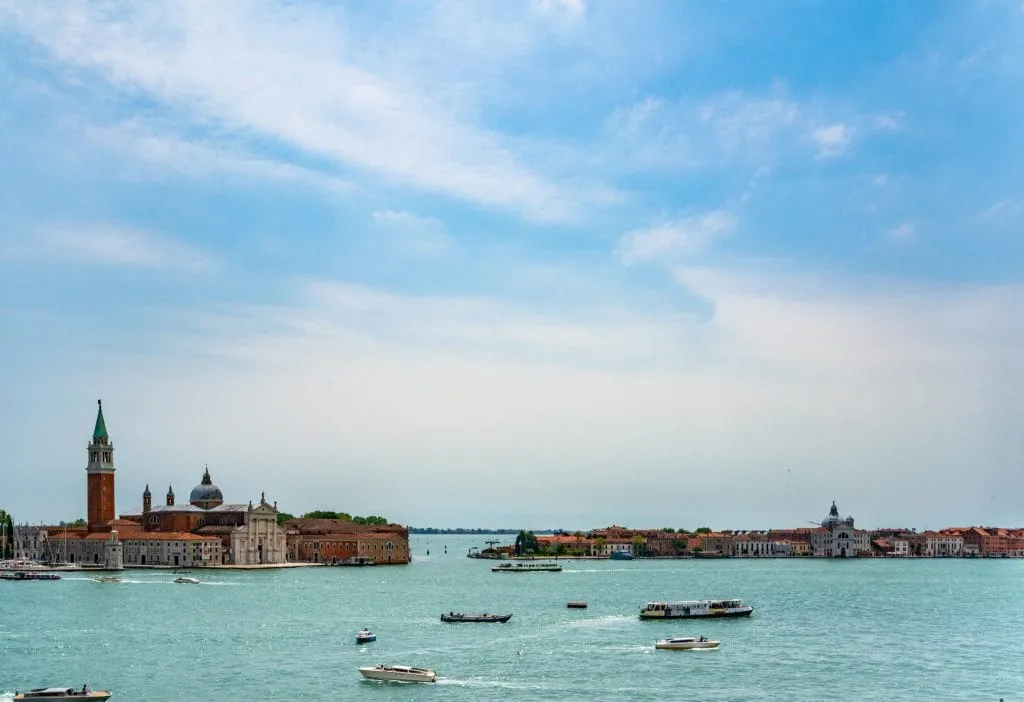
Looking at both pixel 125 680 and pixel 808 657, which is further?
pixel 808 657

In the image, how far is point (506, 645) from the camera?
151 ft

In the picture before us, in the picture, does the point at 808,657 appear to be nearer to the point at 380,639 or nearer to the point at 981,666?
the point at 981,666

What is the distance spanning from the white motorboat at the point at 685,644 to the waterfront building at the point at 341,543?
272 feet

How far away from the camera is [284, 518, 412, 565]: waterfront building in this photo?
12525 centimetres

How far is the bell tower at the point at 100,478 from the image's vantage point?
117 meters

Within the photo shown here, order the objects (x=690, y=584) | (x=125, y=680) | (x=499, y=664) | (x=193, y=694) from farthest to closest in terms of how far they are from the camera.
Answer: (x=690, y=584), (x=499, y=664), (x=125, y=680), (x=193, y=694)

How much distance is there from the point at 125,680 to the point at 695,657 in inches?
712

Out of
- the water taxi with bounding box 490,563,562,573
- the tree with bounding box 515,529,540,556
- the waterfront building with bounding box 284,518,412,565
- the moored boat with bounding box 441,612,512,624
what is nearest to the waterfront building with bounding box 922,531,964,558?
the tree with bounding box 515,529,540,556

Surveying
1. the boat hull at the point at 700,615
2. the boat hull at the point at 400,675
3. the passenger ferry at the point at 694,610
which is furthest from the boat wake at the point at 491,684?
the passenger ferry at the point at 694,610

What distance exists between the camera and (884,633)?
169ft

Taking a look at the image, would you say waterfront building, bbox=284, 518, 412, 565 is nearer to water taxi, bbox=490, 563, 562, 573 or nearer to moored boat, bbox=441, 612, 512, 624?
water taxi, bbox=490, 563, 562, 573

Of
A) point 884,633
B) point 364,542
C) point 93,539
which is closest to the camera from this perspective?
point 884,633

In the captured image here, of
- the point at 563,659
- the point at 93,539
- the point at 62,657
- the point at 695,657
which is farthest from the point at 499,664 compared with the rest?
the point at 93,539

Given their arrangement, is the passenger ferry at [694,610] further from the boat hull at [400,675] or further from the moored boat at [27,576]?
the moored boat at [27,576]
